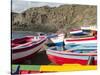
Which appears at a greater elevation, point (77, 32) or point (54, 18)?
point (54, 18)

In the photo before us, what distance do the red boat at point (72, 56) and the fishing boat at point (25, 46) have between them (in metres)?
0.10

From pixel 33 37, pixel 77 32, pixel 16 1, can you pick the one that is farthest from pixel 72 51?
pixel 16 1

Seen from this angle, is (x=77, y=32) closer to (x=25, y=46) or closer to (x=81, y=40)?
(x=81, y=40)

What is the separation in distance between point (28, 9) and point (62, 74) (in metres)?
0.63

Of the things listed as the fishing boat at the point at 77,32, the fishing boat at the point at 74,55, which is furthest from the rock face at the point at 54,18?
the fishing boat at the point at 74,55

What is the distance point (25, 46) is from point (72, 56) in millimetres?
422

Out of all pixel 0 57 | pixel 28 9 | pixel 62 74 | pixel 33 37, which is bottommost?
pixel 62 74

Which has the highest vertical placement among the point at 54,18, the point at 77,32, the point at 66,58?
the point at 54,18

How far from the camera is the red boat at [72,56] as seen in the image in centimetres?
176

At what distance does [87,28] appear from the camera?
185cm

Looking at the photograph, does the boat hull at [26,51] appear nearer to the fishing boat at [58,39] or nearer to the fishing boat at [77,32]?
the fishing boat at [58,39]

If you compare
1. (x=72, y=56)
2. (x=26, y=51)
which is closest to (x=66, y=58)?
(x=72, y=56)

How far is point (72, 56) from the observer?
1.80m

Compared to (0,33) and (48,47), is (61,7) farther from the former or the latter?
(0,33)
